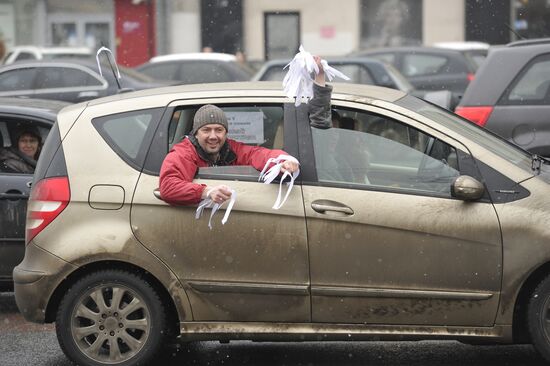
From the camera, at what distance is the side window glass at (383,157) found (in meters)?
6.16

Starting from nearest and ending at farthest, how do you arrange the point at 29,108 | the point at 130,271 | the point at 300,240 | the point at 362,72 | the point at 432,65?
the point at 300,240, the point at 130,271, the point at 29,108, the point at 362,72, the point at 432,65

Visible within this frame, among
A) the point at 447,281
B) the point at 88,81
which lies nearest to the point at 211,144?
the point at 447,281

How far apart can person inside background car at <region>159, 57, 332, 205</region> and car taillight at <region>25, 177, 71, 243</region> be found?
1.85ft

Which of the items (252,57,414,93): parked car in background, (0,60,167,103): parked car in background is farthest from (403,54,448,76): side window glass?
(0,60,167,103): parked car in background

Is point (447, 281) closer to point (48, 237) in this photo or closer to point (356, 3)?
point (48, 237)

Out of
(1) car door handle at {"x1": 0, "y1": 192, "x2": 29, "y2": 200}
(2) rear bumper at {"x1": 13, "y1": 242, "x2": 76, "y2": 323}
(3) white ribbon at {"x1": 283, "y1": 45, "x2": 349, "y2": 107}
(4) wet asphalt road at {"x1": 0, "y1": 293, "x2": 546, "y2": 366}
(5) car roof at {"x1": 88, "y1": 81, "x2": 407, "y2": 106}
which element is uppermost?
(3) white ribbon at {"x1": 283, "y1": 45, "x2": 349, "y2": 107}

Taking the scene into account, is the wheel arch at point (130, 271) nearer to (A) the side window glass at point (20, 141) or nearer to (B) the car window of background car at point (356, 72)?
(A) the side window glass at point (20, 141)

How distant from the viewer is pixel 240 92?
6.44 m

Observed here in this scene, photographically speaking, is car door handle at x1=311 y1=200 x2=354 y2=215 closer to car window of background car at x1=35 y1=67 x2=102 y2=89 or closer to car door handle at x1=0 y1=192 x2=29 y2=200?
car door handle at x1=0 y1=192 x2=29 y2=200

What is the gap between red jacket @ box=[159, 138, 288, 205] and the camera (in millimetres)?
6090

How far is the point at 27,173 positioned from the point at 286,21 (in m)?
25.0

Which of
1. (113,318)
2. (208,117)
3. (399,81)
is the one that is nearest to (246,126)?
(208,117)

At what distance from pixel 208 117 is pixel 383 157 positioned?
37.1 inches

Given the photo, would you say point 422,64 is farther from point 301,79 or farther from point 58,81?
point 301,79
